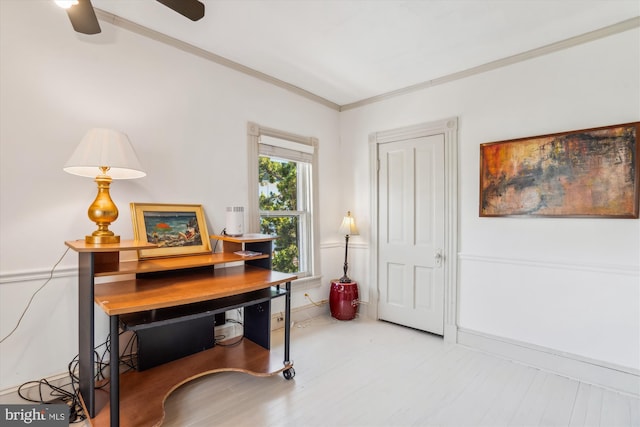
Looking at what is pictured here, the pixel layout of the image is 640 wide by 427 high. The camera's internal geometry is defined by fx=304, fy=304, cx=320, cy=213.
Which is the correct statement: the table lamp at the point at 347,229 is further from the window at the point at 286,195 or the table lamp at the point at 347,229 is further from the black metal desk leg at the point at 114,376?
the black metal desk leg at the point at 114,376

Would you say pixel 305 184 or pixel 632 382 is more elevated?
pixel 305 184

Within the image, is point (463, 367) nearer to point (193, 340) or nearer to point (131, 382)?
point (193, 340)

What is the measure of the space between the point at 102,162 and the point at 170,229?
795 mm

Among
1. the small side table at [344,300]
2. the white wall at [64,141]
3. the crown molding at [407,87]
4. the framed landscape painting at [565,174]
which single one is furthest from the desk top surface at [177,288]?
the framed landscape painting at [565,174]

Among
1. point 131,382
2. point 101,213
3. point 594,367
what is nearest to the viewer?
point 101,213

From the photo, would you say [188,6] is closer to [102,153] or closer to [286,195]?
[102,153]

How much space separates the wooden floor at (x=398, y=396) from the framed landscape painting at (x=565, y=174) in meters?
1.31

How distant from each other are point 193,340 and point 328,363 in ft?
3.67

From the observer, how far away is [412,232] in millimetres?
3342

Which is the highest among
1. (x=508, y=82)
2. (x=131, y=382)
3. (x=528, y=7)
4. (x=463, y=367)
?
(x=528, y=7)

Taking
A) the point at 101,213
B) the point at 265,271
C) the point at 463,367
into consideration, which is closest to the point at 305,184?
the point at 265,271

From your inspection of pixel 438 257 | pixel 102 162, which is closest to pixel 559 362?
pixel 438 257

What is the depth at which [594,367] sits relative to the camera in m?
2.29

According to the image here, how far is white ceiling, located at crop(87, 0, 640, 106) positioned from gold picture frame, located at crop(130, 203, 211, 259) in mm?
1376
